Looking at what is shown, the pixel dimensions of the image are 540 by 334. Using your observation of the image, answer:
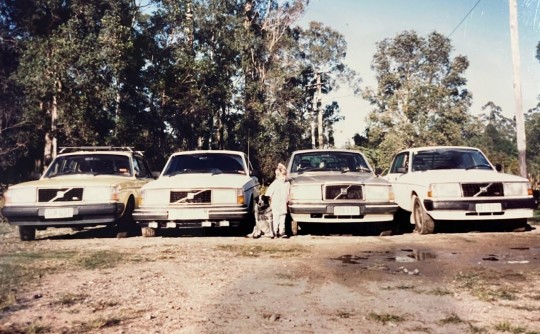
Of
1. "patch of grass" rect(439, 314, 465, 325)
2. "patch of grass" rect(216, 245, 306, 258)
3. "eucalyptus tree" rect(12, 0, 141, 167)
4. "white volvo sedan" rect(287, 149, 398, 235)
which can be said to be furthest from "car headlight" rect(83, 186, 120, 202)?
"eucalyptus tree" rect(12, 0, 141, 167)

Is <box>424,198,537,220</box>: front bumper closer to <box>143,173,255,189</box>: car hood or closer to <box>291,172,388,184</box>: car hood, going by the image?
<box>291,172,388,184</box>: car hood

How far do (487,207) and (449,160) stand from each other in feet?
5.27

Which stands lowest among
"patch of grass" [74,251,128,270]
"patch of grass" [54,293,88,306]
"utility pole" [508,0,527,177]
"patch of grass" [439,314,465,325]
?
"patch of grass" [439,314,465,325]

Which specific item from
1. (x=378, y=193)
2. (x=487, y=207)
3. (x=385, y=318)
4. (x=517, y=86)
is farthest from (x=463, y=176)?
(x=517, y=86)

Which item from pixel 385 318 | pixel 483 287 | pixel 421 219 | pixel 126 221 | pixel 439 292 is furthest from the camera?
pixel 126 221

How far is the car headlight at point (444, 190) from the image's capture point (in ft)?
24.2

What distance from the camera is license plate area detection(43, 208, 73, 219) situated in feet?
23.8

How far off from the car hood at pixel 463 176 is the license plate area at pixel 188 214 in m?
3.87

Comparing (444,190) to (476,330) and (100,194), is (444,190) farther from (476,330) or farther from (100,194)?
(100,194)

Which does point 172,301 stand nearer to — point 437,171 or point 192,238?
point 192,238

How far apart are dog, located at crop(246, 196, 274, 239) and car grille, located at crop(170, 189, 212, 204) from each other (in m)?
0.97

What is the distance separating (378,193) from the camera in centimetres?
738

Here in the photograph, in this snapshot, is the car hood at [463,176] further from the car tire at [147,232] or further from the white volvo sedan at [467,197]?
the car tire at [147,232]

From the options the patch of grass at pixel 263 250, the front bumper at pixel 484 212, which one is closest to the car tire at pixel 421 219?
the front bumper at pixel 484 212
